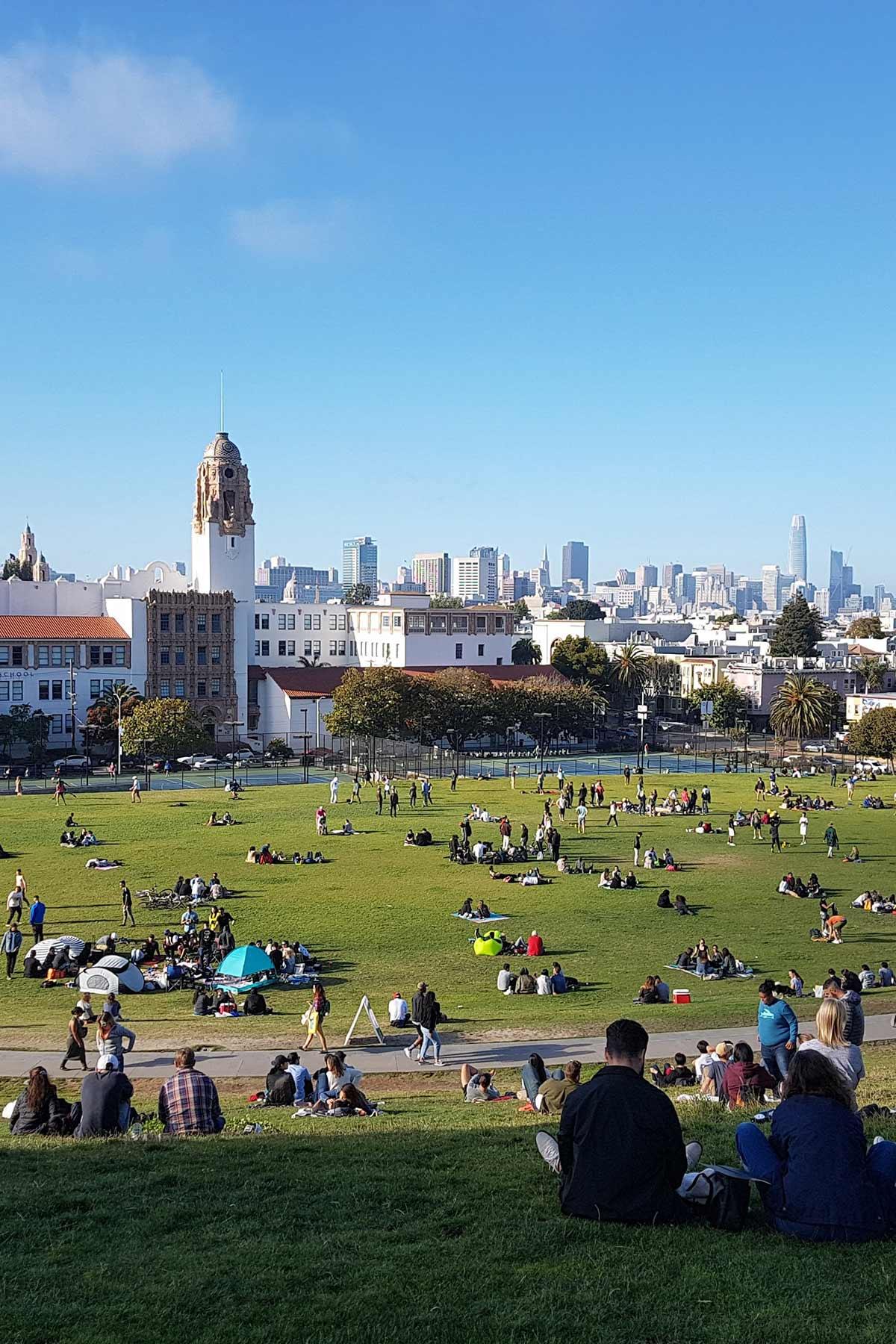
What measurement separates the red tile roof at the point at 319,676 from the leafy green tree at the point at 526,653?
101ft

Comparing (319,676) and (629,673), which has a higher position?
(629,673)

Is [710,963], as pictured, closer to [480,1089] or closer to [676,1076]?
[676,1076]

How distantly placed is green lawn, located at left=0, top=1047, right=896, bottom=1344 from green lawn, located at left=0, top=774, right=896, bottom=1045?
1160cm

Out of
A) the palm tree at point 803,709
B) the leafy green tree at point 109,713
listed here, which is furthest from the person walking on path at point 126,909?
the palm tree at point 803,709

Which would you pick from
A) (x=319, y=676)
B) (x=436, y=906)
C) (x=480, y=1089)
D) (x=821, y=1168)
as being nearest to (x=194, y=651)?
(x=319, y=676)

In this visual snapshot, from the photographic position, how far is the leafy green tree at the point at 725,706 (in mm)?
112062

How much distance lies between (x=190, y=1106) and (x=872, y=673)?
117500 mm

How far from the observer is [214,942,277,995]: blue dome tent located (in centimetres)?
2622

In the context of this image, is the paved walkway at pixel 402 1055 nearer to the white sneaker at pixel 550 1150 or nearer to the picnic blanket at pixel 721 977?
the picnic blanket at pixel 721 977

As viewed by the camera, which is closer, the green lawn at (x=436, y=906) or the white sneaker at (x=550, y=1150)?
the white sneaker at (x=550, y=1150)

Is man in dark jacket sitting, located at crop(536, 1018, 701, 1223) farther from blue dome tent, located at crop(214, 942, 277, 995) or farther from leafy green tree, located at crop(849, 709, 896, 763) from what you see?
leafy green tree, located at crop(849, 709, 896, 763)

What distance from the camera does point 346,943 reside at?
30625 millimetres

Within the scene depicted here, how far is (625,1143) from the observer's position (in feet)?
27.0

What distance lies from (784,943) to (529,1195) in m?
Result: 22.9
